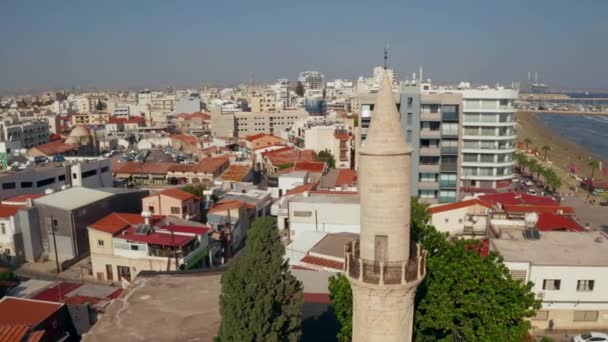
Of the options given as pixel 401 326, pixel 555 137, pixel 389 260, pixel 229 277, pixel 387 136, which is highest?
pixel 387 136

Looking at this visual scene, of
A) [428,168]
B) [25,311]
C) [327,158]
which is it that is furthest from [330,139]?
[25,311]

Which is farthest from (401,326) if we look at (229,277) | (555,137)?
(555,137)

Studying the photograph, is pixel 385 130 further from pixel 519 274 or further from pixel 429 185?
pixel 429 185

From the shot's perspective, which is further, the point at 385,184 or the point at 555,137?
the point at 555,137

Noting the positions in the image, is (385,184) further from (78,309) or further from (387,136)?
(78,309)

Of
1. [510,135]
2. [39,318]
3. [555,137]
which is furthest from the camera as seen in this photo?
[555,137]

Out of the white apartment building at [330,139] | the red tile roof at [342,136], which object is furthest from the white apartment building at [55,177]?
the red tile roof at [342,136]

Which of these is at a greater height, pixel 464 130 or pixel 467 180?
pixel 464 130
